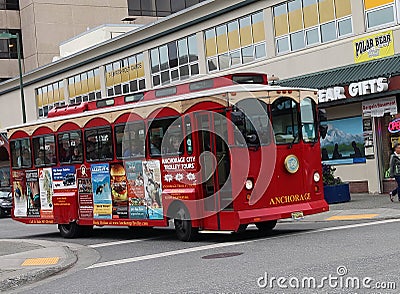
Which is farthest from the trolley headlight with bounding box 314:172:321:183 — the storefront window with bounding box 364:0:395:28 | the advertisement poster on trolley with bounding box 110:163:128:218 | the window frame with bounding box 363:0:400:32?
the storefront window with bounding box 364:0:395:28

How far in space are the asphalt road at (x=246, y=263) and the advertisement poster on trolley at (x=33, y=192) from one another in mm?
3361

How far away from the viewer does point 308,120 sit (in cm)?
1655

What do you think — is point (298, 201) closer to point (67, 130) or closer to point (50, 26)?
point (67, 130)

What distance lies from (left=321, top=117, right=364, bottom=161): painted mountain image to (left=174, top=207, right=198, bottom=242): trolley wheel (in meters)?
Result: 12.0

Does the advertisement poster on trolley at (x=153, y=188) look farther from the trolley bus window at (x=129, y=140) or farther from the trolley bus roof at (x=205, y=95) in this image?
the trolley bus roof at (x=205, y=95)

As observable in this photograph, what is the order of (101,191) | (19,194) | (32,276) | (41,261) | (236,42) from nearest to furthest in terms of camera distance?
(32,276) → (41,261) → (101,191) → (19,194) → (236,42)

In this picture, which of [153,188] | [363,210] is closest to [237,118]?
[153,188]

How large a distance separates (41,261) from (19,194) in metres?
6.91

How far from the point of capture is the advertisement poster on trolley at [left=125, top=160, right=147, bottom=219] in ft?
57.1

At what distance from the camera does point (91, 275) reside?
508 inches

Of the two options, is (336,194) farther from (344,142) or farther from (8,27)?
(8,27)

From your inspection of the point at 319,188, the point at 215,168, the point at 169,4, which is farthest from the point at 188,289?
the point at 169,4

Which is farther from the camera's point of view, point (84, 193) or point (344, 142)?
point (344, 142)

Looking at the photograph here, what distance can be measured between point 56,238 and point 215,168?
22.9 feet
